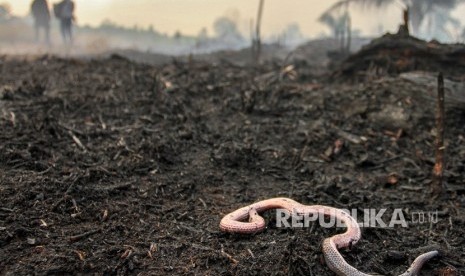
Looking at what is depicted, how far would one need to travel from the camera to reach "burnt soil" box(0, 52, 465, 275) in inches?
193

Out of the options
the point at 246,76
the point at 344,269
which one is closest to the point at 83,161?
the point at 344,269

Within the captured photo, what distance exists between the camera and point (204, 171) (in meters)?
7.21

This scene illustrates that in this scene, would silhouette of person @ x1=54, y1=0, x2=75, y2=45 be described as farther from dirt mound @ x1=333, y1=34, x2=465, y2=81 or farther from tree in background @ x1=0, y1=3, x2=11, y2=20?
dirt mound @ x1=333, y1=34, x2=465, y2=81

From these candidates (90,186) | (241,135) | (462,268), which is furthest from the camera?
(241,135)

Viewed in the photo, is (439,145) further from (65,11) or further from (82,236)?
(65,11)

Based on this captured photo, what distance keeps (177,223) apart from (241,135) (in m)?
3.55

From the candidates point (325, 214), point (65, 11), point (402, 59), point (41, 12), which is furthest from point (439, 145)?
point (41, 12)

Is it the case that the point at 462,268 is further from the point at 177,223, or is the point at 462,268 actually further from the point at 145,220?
the point at 145,220

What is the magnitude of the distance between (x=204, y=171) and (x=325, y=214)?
7.46 feet

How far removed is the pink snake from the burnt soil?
4.9 inches

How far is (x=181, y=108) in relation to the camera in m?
9.84

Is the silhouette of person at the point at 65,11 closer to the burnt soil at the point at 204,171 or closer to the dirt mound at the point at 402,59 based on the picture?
the burnt soil at the point at 204,171

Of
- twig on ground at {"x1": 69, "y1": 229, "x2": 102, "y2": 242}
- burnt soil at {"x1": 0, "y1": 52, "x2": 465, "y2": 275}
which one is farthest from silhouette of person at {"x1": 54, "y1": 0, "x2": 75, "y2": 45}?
twig on ground at {"x1": 69, "y1": 229, "x2": 102, "y2": 242}

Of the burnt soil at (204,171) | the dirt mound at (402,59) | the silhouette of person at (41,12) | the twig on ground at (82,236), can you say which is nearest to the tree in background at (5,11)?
the silhouette of person at (41,12)
